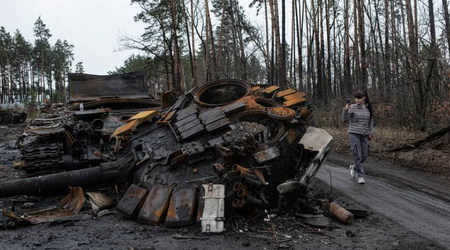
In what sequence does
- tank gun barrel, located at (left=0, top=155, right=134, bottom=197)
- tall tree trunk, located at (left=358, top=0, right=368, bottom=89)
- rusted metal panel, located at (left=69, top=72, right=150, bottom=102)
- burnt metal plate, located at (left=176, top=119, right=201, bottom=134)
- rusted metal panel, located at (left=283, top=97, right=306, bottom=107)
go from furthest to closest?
tall tree trunk, located at (left=358, top=0, right=368, bottom=89)
rusted metal panel, located at (left=69, top=72, right=150, bottom=102)
rusted metal panel, located at (left=283, top=97, right=306, bottom=107)
burnt metal plate, located at (left=176, top=119, right=201, bottom=134)
tank gun barrel, located at (left=0, top=155, right=134, bottom=197)

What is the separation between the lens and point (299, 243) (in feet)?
13.1

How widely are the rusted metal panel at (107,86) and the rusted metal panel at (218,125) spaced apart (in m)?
4.99

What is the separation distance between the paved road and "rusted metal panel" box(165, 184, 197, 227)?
2.61m

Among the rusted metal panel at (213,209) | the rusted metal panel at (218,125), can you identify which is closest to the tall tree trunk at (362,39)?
the rusted metal panel at (218,125)

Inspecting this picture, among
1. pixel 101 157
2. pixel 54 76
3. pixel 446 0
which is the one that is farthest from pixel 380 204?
pixel 54 76

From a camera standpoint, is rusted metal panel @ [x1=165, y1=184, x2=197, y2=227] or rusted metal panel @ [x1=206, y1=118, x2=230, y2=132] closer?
rusted metal panel @ [x1=165, y1=184, x2=197, y2=227]

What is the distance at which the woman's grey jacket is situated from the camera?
7066 millimetres

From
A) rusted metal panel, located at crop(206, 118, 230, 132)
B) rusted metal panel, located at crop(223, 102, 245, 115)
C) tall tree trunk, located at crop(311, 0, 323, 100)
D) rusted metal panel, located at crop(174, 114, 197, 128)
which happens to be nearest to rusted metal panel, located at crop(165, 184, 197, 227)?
rusted metal panel, located at crop(206, 118, 230, 132)

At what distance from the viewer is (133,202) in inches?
192

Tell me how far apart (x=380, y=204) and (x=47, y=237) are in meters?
4.58

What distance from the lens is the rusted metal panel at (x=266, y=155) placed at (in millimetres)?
4887

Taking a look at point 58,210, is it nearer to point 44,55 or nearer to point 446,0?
point 446,0

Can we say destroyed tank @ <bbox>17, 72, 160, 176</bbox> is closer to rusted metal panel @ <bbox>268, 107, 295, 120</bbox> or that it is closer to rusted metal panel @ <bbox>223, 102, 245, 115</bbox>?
rusted metal panel @ <bbox>223, 102, 245, 115</bbox>

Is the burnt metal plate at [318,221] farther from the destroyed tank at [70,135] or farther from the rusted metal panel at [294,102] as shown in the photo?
the destroyed tank at [70,135]
